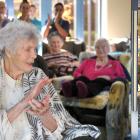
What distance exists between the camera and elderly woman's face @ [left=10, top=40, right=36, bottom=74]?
219 cm

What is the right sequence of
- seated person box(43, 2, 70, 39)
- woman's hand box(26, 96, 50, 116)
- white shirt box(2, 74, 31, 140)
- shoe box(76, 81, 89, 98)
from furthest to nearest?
seated person box(43, 2, 70, 39) → shoe box(76, 81, 89, 98) → white shirt box(2, 74, 31, 140) → woman's hand box(26, 96, 50, 116)

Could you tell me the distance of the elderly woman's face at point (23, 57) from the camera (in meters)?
2.19

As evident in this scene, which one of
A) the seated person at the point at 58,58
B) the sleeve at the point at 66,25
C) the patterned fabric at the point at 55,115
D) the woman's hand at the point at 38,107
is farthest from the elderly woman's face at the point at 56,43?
the woman's hand at the point at 38,107

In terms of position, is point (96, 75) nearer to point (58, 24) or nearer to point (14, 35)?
point (58, 24)

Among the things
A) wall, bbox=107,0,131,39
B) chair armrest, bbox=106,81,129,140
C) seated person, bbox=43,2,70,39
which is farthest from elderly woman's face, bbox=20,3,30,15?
chair armrest, bbox=106,81,129,140

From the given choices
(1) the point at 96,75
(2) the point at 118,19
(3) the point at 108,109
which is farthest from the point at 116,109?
(2) the point at 118,19

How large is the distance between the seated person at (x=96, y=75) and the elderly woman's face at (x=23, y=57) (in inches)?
50.0

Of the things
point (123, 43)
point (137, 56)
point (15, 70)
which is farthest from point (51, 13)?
point (15, 70)

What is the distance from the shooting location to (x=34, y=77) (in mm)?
2322

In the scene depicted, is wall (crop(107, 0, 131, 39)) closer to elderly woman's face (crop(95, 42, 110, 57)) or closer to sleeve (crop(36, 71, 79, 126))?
elderly woman's face (crop(95, 42, 110, 57))

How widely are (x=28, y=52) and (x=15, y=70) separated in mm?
Result: 136

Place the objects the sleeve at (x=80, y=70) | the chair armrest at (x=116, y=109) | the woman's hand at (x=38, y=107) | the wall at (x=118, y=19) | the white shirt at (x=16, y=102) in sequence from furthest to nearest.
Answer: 1. the wall at (x=118, y=19)
2. the sleeve at (x=80, y=70)
3. the chair armrest at (x=116, y=109)
4. the white shirt at (x=16, y=102)
5. the woman's hand at (x=38, y=107)

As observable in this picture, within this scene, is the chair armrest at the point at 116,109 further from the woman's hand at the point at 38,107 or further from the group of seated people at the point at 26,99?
the woman's hand at the point at 38,107

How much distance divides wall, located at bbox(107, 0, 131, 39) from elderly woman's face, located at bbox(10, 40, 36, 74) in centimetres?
223
